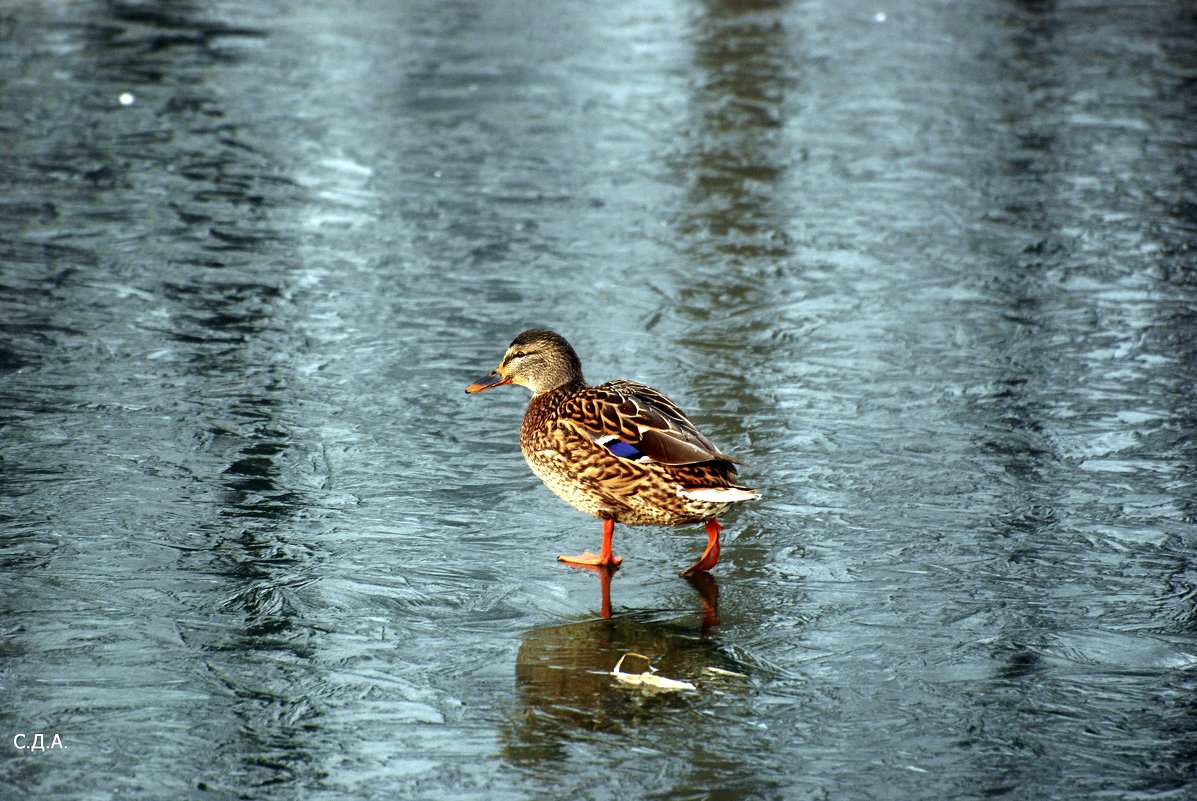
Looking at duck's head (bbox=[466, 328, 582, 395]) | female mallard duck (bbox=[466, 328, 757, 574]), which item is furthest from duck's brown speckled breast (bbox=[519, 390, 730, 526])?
duck's head (bbox=[466, 328, 582, 395])

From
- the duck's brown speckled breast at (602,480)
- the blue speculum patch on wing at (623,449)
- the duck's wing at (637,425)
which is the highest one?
the duck's wing at (637,425)

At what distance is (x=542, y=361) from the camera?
491cm

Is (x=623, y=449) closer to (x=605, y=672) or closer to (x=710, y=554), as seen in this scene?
(x=710, y=554)

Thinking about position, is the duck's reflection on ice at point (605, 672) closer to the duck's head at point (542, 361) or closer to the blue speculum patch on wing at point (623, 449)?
the blue speculum patch on wing at point (623, 449)

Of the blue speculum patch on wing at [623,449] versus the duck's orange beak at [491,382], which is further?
the duck's orange beak at [491,382]

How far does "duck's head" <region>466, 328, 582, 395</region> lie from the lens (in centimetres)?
489

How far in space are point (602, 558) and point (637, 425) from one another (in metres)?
0.45

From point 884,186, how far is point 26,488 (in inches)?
234

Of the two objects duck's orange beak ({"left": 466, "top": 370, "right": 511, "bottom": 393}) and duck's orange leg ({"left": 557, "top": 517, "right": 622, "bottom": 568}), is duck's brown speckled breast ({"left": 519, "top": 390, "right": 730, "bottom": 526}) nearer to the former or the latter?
duck's orange leg ({"left": 557, "top": 517, "right": 622, "bottom": 568})

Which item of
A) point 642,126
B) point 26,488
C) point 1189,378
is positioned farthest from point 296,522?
point 642,126

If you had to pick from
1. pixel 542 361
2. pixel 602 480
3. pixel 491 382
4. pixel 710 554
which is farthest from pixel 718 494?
pixel 491 382

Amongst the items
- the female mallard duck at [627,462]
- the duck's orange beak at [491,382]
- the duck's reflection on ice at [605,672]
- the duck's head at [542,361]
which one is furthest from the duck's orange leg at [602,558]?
the duck's orange beak at [491,382]

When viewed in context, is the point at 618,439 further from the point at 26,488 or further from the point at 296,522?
the point at 26,488

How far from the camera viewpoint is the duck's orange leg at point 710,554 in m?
4.45
